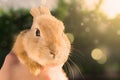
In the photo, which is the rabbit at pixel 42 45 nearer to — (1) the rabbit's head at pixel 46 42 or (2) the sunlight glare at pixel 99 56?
(1) the rabbit's head at pixel 46 42

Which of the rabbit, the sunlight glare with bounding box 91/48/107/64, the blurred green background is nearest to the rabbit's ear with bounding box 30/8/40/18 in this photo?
the rabbit

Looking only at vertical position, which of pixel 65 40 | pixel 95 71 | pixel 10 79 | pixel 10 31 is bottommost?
pixel 95 71

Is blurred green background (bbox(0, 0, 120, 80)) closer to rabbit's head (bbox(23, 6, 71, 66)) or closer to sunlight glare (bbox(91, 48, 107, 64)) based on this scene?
sunlight glare (bbox(91, 48, 107, 64))

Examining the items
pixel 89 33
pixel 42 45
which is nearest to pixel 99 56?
pixel 89 33

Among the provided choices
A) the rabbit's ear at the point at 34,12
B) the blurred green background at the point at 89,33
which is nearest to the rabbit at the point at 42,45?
the rabbit's ear at the point at 34,12

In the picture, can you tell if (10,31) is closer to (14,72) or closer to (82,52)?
(82,52)

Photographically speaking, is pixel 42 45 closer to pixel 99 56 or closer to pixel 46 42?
pixel 46 42

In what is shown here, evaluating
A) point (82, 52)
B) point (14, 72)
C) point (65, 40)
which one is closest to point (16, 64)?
point (14, 72)
